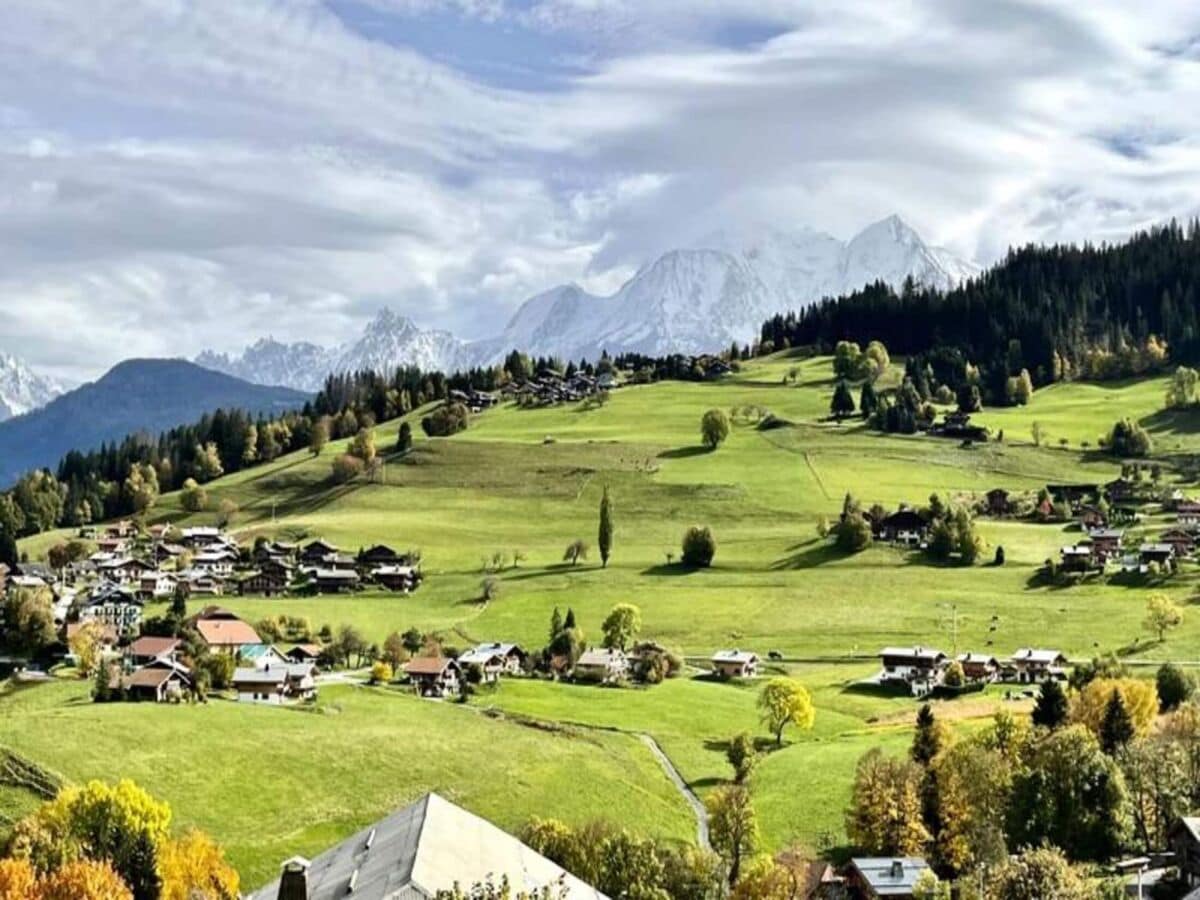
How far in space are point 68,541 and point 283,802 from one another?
131 metres

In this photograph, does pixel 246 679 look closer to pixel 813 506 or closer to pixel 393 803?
pixel 393 803

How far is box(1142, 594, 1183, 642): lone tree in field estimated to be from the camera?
116562mm

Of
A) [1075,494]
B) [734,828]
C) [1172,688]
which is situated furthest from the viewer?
[1075,494]

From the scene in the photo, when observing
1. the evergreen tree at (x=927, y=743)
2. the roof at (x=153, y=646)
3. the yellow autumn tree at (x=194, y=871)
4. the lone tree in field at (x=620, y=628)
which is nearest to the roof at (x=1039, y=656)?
the evergreen tree at (x=927, y=743)

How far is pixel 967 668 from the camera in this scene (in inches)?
4446

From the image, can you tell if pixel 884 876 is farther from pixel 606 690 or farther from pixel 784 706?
pixel 606 690

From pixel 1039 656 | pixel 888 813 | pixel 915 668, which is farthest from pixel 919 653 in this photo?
pixel 888 813

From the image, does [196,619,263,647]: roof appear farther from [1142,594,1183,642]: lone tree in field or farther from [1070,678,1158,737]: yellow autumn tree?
[1142,594,1183,642]: lone tree in field

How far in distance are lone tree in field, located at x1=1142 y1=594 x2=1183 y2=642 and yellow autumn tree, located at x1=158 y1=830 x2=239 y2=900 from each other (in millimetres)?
86171

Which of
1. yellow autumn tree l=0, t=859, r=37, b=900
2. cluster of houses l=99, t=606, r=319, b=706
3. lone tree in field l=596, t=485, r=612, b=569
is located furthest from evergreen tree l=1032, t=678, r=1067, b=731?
lone tree in field l=596, t=485, r=612, b=569

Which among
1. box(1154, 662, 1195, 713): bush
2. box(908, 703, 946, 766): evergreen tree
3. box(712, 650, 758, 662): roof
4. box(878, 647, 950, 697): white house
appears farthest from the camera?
box(712, 650, 758, 662): roof

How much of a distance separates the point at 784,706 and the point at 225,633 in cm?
5371

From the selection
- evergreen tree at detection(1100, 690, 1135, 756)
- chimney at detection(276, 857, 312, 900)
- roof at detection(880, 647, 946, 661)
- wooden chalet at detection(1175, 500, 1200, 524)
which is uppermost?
chimney at detection(276, 857, 312, 900)

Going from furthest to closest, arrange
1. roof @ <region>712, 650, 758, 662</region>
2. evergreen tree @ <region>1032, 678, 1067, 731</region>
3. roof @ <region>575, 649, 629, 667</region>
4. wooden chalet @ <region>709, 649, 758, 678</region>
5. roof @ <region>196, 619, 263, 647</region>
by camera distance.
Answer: roof @ <region>712, 650, 758, 662</region>, roof @ <region>196, 619, 263, 647</region>, wooden chalet @ <region>709, 649, 758, 678</region>, roof @ <region>575, 649, 629, 667</region>, evergreen tree @ <region>1032, 678, 1067, 731</region>
